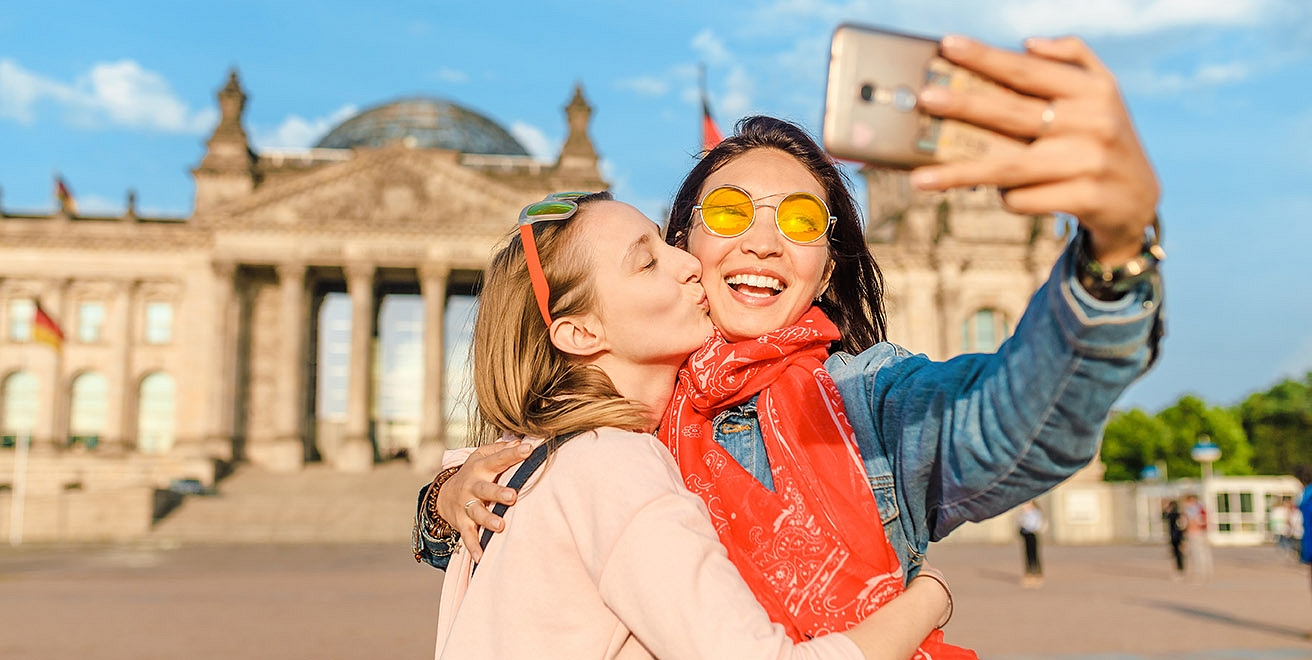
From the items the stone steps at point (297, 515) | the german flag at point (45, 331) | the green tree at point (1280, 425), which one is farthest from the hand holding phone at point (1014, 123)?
the green tree at point (1280, 425)

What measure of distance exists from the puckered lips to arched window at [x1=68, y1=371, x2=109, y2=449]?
62.8m

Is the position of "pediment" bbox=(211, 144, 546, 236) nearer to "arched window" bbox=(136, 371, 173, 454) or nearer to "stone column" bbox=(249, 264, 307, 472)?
"stone column" bbox=(249, 264, 307, 472)

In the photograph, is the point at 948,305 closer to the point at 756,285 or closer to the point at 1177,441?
the point at 1177,441

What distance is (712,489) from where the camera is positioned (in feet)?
7.82

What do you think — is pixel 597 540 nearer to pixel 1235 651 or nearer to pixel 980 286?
pixel 1235 651

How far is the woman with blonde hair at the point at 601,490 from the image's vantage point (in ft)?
6.64

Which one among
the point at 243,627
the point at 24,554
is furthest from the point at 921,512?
the point at 24,554

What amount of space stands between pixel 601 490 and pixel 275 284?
6050 cm

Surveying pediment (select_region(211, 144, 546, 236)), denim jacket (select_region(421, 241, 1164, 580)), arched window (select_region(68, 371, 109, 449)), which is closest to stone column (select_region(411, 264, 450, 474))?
pediment (select_region(211, 144, 546, 236))

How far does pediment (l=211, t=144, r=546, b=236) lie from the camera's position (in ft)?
181

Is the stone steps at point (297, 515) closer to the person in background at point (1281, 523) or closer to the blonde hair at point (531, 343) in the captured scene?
the person in background at point (1281, 523)

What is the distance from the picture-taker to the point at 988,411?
1886 mm

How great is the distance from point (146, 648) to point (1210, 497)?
121 ft

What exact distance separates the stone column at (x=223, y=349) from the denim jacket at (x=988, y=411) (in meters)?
56.2
